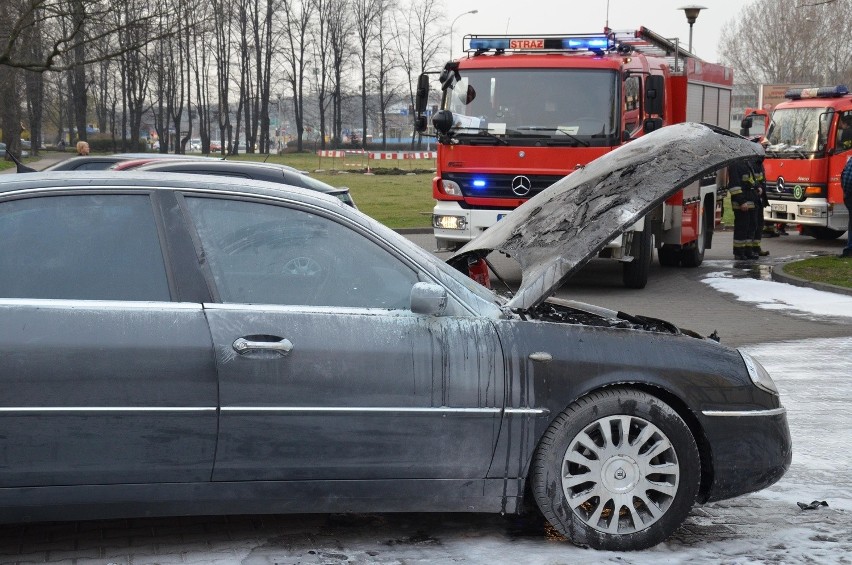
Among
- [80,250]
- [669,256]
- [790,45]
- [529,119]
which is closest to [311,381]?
[80,250]

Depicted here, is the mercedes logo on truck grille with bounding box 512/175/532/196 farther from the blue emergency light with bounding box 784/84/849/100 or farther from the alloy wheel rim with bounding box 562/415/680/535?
the blue emergency light with bounding box 784/84/849/100

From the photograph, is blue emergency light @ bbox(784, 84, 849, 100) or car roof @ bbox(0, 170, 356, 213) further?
blue emergency light @ bbox(784, 84, 849, 100)

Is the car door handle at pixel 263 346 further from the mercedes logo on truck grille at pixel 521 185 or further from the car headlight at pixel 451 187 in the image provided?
the car headlight at pixel 451 187

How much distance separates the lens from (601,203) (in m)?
5.23

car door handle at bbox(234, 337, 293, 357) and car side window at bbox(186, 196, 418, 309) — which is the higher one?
car side window at bbox(186, 196, 418, 309)

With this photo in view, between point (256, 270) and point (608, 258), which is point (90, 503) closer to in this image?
point (256, 270)

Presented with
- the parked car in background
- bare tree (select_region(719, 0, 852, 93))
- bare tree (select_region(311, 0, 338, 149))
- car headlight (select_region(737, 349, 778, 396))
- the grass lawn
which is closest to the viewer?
car headlight (select_region(737, 349, 778, 396))

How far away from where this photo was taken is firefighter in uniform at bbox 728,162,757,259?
1738 cm

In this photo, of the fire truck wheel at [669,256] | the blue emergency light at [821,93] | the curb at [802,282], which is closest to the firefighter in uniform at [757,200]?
the fire truck wheel at [669,256]

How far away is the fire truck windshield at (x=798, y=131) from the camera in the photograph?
21219 mm

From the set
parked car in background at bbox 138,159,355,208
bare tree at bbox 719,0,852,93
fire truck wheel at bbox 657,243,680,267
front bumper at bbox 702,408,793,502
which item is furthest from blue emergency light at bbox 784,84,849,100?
bare tree at bbox 719,0,852,93

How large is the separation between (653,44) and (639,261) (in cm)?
383

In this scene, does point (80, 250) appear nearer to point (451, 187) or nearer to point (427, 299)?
point (427, 299)

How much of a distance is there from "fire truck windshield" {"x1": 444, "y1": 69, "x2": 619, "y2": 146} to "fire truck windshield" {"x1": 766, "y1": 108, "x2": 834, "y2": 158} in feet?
30.6
